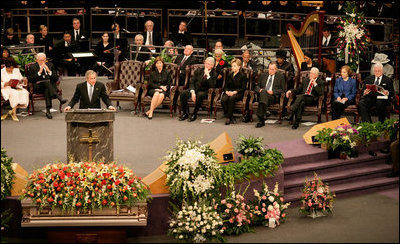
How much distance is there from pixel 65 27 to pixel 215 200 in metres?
12.1

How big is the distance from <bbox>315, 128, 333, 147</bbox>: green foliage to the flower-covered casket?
314 centimetres

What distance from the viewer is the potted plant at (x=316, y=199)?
10.2 m

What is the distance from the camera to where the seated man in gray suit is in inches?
528

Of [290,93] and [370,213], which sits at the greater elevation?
[290,93]

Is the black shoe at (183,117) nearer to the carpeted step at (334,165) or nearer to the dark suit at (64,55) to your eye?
the carpeted step at (334,165)

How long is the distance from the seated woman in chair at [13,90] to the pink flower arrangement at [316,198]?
5908 mm

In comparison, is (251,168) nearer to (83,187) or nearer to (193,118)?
(83,187)

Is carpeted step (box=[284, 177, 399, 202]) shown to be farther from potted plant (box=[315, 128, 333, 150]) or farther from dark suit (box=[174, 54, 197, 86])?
dark suit (box=[174, 54, 197, 86])

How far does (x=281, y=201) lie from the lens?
10141 millimetres

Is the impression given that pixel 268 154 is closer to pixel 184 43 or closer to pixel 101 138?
pixel 101 138

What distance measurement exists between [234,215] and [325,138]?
2245 millimetres

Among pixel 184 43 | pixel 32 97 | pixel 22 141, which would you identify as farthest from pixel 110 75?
pixel 22 141

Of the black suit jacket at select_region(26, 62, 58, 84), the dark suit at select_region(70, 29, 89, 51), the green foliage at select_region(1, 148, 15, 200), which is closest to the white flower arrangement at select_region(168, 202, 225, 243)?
the green foliage at select_region(1, 148, 15, 200)

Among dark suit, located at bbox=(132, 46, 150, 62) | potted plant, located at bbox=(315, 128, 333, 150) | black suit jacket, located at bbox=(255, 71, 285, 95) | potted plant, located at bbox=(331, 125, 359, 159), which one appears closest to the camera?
potted plant, located at bbox=(331, 125, 359, 159)
